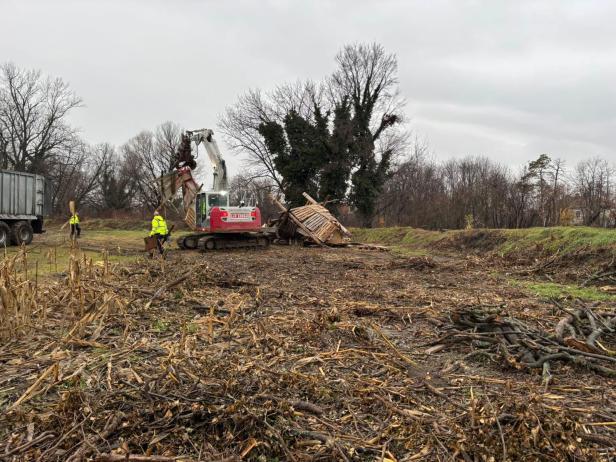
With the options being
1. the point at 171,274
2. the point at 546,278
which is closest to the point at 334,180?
the point at 546,278

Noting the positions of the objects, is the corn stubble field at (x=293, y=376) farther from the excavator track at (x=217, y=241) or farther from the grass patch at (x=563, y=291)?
the excavator track at (x=217, y=241)

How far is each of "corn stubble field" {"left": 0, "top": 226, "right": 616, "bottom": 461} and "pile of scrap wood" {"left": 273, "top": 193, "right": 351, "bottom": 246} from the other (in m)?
13.2

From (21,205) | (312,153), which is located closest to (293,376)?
(21,205)

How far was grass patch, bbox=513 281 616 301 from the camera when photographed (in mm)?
7834

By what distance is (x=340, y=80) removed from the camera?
1431 inches

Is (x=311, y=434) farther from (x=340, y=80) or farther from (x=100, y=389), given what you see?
(x=340, y=80)

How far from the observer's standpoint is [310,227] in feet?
69.8

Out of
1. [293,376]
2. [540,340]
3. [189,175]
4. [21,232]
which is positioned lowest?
[293,376]

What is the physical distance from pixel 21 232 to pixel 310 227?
1128cm

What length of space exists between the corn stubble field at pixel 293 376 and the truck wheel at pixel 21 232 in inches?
499

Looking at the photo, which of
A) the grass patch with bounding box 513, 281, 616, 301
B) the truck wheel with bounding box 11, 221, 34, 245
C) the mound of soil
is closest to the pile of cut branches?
the grass patch with bounding box 513, 281, 616, 301

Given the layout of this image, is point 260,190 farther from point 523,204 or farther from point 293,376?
point 293,376

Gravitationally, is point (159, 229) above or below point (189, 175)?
below

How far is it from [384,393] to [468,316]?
2.10 m
